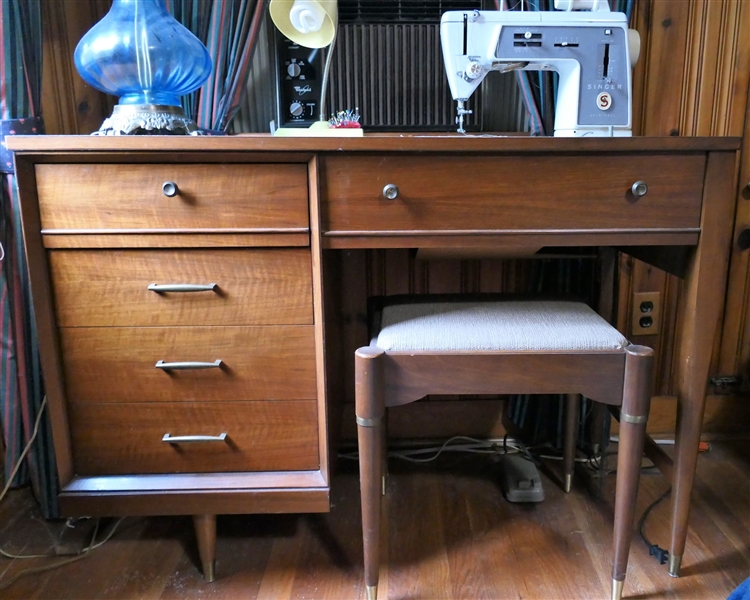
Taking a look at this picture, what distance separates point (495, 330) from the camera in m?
0.95

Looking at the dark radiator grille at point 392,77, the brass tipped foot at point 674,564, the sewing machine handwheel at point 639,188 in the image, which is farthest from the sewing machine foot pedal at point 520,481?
the dark radiator grille at point 392,77

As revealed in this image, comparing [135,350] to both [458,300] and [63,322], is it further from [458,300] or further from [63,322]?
[458,300]

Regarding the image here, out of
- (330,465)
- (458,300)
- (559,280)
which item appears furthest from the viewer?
(559,280)

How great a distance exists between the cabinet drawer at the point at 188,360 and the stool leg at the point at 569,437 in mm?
626

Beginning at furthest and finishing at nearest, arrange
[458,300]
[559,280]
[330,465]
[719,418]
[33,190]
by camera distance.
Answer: [719,418], [559,280], [458,300], [330,465], [33,190]

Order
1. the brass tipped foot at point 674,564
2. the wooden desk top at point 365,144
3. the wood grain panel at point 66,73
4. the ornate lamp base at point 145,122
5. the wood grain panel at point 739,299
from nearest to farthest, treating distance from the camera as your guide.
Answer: the wooden desk top at point 365,144
the ornate lamp base at point 145,122
the brass tipped foot at point 674,564
the wood grain panel at point 66,73
the wood grain panel at point 739,299

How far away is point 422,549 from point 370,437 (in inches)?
15.0

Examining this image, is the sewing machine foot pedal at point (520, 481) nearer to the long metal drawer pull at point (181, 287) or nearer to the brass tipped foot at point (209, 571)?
the brass tipped foot at point (209, 571)

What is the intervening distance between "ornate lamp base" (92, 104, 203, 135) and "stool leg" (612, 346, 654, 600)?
840 mm

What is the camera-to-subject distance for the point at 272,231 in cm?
90

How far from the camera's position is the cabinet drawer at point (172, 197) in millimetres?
881

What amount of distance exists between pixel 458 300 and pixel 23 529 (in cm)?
104

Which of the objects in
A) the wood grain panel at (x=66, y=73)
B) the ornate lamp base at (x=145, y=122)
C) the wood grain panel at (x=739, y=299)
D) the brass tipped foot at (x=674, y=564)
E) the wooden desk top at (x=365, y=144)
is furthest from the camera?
the wood grain panel at (x=739, y=299)

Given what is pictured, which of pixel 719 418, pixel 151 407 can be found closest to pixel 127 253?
pixel 151 407
